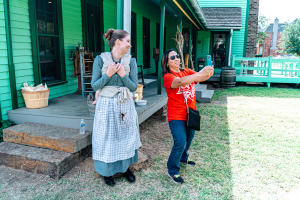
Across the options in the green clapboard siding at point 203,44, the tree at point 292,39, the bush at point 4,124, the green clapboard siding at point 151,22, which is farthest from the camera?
the tree at point 292,39

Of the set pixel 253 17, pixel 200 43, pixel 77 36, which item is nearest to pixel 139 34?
pixel 77 36

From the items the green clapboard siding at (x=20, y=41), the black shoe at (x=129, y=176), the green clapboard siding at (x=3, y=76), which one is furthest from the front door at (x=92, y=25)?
the black shoe at (x=129, y=176)

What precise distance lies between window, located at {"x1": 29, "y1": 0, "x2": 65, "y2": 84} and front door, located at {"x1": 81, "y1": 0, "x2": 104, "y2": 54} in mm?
961

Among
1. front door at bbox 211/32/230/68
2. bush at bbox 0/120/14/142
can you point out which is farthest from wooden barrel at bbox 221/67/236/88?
bush at bbox 0/120/14/142

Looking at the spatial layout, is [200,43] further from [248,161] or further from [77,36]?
[248,161]

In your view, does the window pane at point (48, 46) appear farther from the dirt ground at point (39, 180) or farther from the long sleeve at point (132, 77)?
the long sleeve at point (132, 77)

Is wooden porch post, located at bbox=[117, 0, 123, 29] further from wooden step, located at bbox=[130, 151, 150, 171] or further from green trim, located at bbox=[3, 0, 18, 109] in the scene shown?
wooden step, located at bbox=[130, 151, 150, 171]

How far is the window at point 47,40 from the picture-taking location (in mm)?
4477

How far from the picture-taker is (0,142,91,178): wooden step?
292 cm

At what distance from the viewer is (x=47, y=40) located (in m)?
4.85

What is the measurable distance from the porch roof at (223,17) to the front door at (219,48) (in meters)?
1.10

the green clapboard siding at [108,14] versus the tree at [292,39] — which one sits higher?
the tree at [292,39]

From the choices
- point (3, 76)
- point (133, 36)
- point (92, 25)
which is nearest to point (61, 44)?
point (92, 25)

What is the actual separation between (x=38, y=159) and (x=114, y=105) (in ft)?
3.89
